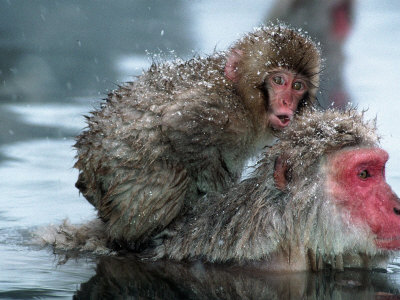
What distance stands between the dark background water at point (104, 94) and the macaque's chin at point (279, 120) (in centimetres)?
57

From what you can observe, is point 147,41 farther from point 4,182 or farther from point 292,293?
point 292,293

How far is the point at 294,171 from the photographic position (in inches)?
148

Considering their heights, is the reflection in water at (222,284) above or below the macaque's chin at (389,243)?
below

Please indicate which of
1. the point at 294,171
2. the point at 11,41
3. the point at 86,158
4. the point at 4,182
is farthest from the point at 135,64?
the point at 294,171

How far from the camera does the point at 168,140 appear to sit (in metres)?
4.16

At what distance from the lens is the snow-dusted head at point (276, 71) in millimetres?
4602

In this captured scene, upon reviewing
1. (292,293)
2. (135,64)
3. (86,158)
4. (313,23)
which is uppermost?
(313,23)

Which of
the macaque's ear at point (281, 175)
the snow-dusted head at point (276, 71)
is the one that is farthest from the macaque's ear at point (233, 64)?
the macaque's ear at point (281, 175)

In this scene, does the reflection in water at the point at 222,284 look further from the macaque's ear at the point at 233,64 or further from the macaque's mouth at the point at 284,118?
the macaque's ear at the point at 233,64

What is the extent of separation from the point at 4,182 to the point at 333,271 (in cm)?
270

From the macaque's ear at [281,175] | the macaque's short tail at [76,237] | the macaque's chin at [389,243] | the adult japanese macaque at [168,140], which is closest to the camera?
the macaque's chin at [389,243]

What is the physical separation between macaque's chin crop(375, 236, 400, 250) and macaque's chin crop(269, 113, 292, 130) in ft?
3.49

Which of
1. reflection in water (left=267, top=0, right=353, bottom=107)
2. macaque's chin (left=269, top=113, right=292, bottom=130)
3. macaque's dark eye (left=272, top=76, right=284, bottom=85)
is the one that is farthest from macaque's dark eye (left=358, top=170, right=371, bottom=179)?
reflection in water (left=267, top=0, right=353, bottom=107)

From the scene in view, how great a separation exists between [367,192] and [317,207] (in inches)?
8.7
